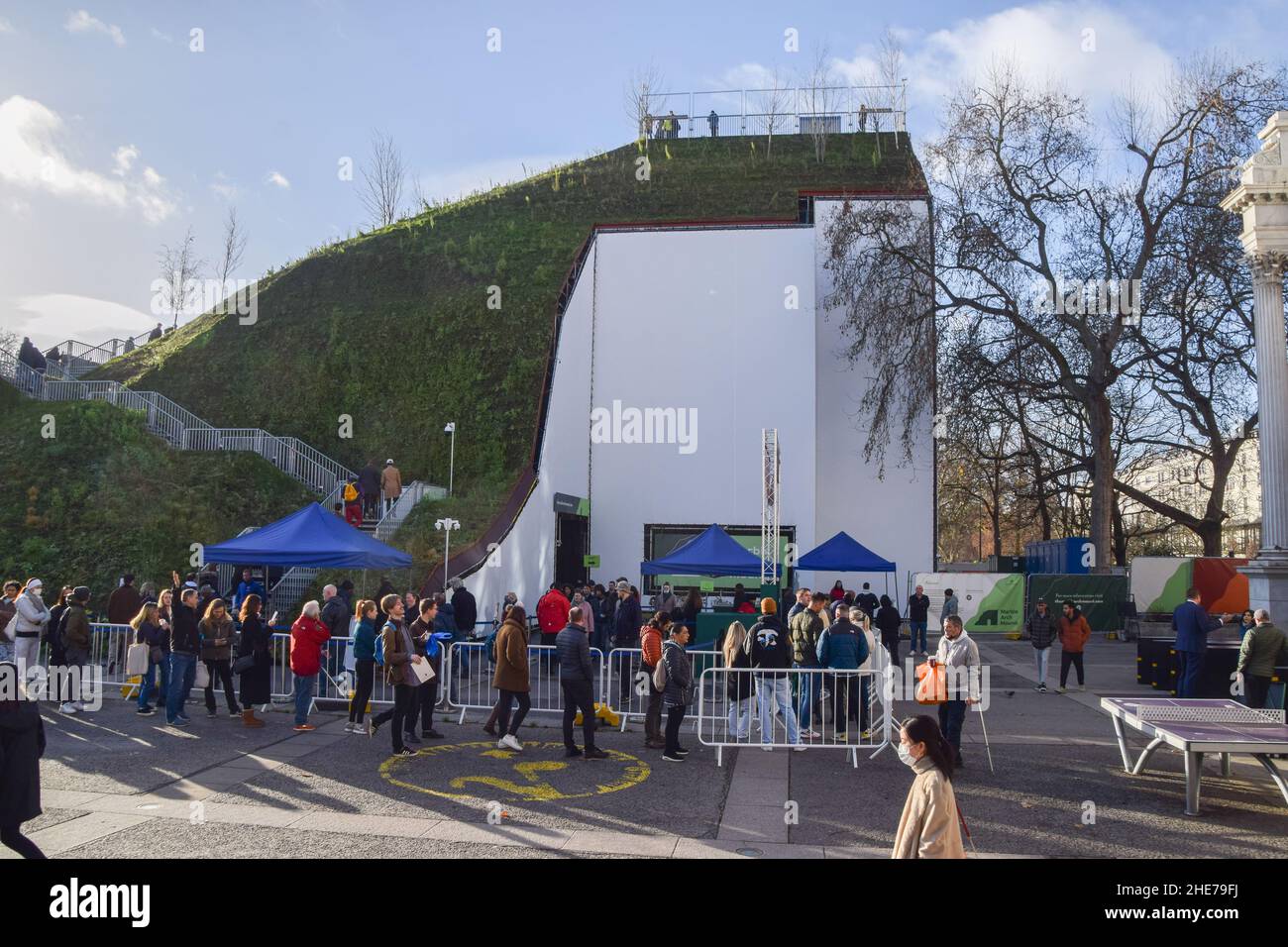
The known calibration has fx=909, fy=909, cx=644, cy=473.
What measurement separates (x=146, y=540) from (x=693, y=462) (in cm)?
1478

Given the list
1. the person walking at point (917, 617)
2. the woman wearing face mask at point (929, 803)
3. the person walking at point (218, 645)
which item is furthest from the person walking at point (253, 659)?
the person walking at point (917, 617)

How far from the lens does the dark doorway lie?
25.6 metres

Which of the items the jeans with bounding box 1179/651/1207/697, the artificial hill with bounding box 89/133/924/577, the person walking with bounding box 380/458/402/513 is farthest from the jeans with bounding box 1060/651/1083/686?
the person walking with bounding box 380/458/402/513

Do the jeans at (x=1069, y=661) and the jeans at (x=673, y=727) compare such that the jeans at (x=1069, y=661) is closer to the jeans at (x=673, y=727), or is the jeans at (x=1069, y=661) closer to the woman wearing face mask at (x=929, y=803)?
the jeans at (x=673, y=727)

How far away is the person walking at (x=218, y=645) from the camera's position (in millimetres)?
11891

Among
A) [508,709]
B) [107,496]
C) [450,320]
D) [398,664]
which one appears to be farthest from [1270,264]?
[450,320]

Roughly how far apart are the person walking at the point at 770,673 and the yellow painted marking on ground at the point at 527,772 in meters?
1.55

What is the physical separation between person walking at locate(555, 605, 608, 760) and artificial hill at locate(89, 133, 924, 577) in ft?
49.5

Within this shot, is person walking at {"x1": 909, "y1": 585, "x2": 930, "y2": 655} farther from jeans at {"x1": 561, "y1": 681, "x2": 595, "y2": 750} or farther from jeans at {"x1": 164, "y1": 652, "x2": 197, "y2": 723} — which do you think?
jeans at {"x1": 164, "y1": 652, "x2": 197, "y2": 723}
